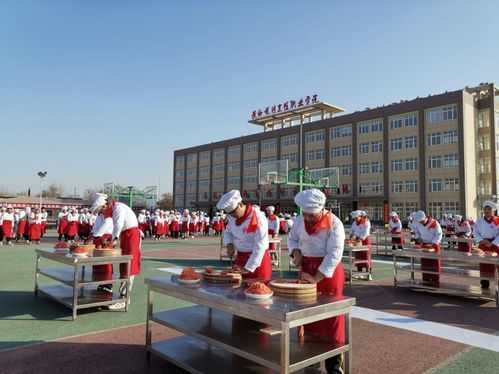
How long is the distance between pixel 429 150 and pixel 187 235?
102ft

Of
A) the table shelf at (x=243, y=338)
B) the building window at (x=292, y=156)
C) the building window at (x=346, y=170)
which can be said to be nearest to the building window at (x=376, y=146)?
the building window at (x=346, y=170)

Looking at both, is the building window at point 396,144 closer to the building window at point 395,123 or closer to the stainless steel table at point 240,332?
the building window at point 395,123

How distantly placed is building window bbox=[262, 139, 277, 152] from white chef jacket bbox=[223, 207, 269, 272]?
2164 inches

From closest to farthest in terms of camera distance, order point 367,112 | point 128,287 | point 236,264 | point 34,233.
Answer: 1. point 236,264
2. point 128,287
3. point 34,233
4. point 367,112

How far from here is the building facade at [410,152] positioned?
136 feet

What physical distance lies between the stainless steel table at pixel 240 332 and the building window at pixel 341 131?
49.2 metres

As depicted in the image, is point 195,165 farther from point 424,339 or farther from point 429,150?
point 424,339

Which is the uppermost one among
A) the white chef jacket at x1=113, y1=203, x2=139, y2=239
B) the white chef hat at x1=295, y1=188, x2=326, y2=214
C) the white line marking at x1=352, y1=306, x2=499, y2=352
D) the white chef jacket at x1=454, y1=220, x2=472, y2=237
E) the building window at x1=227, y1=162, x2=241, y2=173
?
the building window at x1=227, y1=162, x2=241, y2=173

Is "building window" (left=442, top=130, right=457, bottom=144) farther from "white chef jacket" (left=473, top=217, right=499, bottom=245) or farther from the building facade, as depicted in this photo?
"white chef jacket" (left=473, top=217, right=499, bottom=245)

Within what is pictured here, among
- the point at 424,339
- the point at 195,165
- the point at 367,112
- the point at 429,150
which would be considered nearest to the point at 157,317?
the point at 424,339

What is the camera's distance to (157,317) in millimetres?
4211

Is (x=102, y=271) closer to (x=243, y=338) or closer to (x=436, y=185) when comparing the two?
(x=243, y=338)

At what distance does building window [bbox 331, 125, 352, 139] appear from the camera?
2006 inches

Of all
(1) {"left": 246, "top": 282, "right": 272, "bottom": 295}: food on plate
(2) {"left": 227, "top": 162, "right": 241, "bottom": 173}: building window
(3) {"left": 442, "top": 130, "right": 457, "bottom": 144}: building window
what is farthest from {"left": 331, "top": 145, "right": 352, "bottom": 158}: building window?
(1) {"left": 246, "top": 282, "right": 272, "bottom": 295}: food on plate
